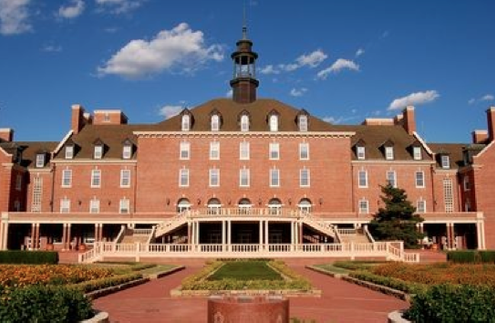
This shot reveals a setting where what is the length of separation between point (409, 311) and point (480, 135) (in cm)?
5964

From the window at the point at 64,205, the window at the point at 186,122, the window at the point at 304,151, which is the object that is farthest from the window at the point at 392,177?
the window at the point at 64,205

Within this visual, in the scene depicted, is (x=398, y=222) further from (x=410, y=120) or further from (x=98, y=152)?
(x=98, y=152)

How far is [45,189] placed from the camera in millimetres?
57688

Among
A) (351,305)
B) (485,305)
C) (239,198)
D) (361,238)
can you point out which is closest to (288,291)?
(351,305)

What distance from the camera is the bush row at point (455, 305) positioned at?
33.1ft

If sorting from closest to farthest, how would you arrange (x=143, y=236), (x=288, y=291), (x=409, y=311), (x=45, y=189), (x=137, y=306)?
(x=409, y=311)
(x=137, y=306)
(x=288, y=291)
(x=143, y=236)
(x=45, y=189)

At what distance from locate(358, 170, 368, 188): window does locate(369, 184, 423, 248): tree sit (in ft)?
26.4

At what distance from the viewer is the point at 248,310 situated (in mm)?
9914

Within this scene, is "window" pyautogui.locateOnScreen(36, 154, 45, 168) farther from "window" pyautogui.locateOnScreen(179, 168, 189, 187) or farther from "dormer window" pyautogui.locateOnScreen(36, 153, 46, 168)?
"window" pyautogui.locateOnScreen(179, 168, 189, 187)

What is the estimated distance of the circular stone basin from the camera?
9922 millimetres

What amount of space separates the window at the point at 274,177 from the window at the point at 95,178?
59.9ft

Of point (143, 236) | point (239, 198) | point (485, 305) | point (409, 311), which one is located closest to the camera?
point (485, 305)

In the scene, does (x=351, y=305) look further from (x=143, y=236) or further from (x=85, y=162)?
(x=85, y=162)

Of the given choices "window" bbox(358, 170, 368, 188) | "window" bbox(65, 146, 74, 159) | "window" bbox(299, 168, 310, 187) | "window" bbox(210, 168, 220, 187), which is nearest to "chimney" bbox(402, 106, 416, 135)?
"window" bbox(358, 170, 368, 188)
